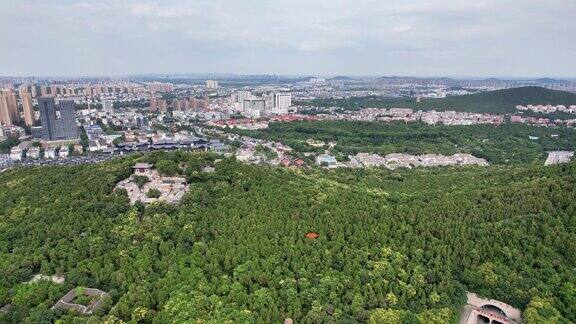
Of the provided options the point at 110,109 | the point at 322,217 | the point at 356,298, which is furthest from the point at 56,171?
the point at 110,109

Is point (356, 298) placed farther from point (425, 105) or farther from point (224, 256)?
point (425, 105)

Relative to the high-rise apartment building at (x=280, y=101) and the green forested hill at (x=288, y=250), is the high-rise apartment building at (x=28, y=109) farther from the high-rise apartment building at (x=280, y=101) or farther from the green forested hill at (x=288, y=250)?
the high-rise apartment building at (x=280, y=101)

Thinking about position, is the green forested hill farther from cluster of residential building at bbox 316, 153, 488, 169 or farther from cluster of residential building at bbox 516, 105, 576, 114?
cluster of residential building at bbox 516, 105, 576, 114

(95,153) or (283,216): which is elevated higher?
(283,216)

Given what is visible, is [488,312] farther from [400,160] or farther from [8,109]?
[8,109]

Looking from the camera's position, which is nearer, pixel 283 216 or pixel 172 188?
pixel 283 216
